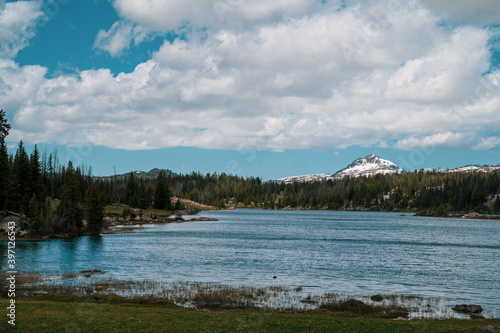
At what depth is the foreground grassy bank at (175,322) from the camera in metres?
26.0

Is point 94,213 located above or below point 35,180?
below

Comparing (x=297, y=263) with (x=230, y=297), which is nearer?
(x=230, y=297)

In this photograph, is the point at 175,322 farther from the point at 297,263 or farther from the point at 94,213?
the point at 94,213

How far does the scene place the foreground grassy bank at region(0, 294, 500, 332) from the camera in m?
26.0

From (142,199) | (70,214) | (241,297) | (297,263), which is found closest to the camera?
(241,297)

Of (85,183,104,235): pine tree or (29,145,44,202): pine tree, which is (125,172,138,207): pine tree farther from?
(85,183,104,235): pine tree

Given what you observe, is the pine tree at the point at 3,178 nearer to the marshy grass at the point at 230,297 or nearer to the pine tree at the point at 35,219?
the pine tree at the point at 35,219

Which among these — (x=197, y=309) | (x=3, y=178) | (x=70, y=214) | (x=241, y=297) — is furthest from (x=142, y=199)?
(x=197, y=309)

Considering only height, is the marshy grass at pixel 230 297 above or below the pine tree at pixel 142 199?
below

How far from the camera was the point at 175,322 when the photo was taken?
92.2ft

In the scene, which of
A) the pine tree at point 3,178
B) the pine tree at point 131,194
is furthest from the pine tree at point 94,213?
the pine tree at point 131,194

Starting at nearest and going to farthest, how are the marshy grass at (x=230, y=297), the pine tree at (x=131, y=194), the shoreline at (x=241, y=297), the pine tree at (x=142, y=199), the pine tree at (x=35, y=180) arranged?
1. the shoreline at (x=241, y=297)
2. the marshy grass at (x=230, y=297)
3. the pine tree at (x=35, y=180)
4. the pine tree at (x=142, y=199)
5. the pine tree at (x=131, y=194)

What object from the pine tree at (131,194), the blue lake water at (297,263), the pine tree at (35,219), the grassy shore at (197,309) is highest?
the pine tree at (131,194)

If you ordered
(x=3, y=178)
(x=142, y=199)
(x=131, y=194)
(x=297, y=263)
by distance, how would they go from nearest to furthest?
(x=297, y=263)
(x=3, y=178)
(x=142, y=199)
(x=131, y=194)
